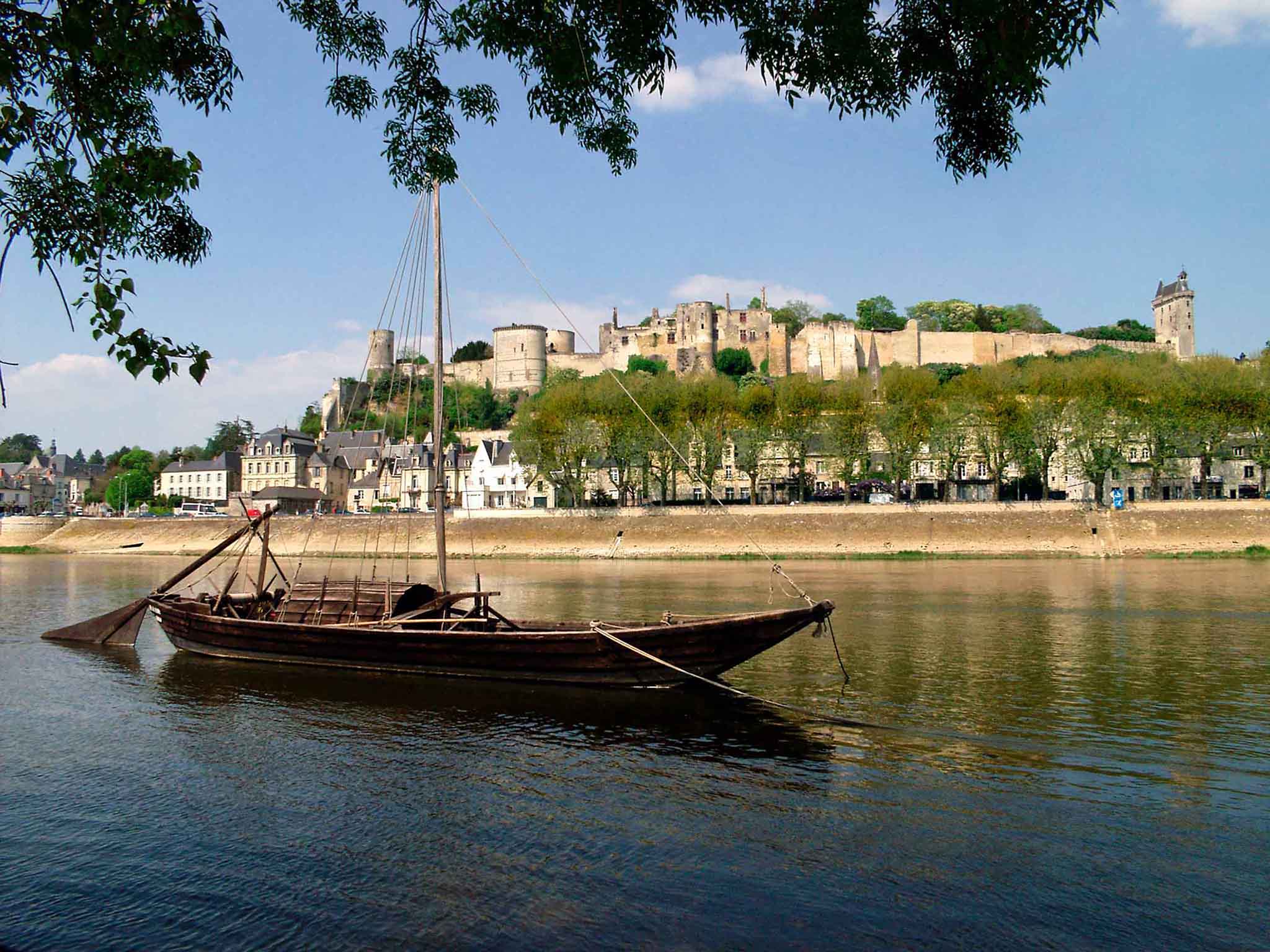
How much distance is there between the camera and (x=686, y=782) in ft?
37.4

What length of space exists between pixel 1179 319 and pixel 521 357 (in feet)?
327

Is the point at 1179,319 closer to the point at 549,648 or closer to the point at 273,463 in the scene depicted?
the point at 273,463

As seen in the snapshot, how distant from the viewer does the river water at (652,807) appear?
7875 millimetres

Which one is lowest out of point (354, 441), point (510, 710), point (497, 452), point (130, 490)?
point (510, 710)

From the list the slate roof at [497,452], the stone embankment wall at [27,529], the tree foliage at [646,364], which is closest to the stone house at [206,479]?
the stone embankment wall at [27,529]

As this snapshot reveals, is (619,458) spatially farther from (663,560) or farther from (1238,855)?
(1238,855)

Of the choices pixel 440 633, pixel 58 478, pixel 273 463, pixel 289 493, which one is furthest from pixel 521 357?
pixel 440 633

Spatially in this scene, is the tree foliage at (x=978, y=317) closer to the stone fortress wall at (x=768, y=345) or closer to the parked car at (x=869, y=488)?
the stone fortress wall at (x=768, y=345)

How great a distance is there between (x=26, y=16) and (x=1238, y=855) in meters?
11.7

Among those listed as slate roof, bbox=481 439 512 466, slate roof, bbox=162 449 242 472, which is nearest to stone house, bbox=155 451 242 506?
slate roof, bbox=162 449 242 472

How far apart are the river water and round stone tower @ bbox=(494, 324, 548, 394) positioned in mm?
126313

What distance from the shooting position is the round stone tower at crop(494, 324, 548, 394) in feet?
477

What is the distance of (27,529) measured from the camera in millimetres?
79562

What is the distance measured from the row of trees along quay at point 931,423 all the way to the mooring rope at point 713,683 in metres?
44.5
